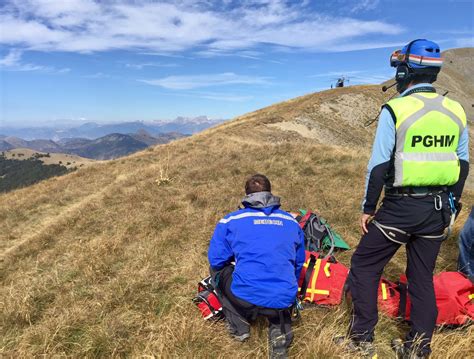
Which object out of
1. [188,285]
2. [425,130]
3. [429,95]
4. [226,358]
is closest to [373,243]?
[425,130]

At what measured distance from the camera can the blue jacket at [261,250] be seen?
3391mm

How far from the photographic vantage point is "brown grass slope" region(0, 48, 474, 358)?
3377 mm

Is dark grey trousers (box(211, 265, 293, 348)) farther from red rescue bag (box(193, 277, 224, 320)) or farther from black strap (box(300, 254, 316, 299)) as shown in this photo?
black strap (box(300, 254, 316, 299))

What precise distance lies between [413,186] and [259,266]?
1.70 meters

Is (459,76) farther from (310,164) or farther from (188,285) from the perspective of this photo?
(188,285)

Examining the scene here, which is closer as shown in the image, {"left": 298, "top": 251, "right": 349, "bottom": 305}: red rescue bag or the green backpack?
{"left": 298, "top": 251, "right": 349, "bottom": 305}: red rescue bag

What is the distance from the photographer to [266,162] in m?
13.1

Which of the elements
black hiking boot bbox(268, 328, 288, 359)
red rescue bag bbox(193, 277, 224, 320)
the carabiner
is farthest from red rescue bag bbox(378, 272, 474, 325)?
red rescue bag bbox(193, 277, 224, 320)

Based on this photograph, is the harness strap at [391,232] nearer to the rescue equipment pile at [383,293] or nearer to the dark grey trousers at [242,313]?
the rescue equipment pile at [383,293]

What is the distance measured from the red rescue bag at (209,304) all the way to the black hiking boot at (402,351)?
190cm

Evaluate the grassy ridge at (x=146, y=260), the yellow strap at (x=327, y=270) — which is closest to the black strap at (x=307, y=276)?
the yellow strap at (x=327, y=270)

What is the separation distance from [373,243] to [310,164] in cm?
954

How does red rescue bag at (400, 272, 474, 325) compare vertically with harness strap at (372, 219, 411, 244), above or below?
below

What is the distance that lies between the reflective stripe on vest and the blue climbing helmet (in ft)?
0.92
